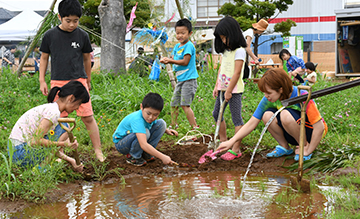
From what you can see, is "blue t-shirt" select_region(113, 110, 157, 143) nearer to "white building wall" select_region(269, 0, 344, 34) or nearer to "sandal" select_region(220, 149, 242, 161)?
"sandal" select_region(220, 149, 242, 161)

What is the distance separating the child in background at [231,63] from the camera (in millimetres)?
4426

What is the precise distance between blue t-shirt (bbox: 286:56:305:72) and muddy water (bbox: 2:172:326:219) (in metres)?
5.43

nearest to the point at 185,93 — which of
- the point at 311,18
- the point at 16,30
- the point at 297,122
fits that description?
the point at 297,122

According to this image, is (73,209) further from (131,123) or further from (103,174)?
(131,123)

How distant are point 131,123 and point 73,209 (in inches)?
49.2

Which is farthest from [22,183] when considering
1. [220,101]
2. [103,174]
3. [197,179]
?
[220,101]

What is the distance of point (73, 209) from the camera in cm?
297

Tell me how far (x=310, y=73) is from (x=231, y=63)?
Result: 504 centimetres

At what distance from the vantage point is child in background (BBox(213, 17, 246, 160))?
4426 millimetres

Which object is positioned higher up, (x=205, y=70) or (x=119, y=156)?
(x=205, y=70)

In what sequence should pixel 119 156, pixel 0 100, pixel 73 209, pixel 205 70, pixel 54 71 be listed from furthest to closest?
pixel 205 70
pixel 0 100
pixel 119 156
pixel 54 71
pixel 73 209

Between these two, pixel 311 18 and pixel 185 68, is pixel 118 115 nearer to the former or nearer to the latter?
pixel 185 68

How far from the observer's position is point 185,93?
5.28m

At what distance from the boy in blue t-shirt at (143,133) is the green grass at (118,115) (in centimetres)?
42
